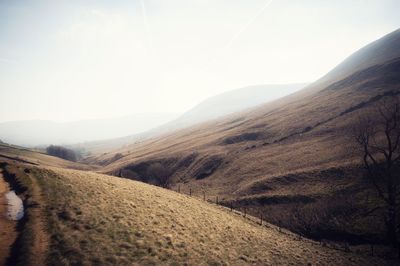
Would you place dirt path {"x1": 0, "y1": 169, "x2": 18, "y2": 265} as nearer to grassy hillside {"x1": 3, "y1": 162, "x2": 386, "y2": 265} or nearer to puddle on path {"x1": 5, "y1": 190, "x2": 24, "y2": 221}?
puddle on path {"x1": 5, "y1": 190, "x2": 24, "y2": 221}

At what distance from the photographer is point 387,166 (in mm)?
36469

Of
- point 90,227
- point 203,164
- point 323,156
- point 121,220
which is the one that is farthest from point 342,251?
point 203,164

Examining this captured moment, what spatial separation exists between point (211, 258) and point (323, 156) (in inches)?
1720

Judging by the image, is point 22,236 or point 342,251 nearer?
point 22,236

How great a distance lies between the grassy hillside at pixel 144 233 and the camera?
778 inches

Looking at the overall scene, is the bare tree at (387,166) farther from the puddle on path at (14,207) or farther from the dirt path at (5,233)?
the puddle on path at (14,207)

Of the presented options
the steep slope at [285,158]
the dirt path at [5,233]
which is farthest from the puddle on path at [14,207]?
the steep slope at [285,158]

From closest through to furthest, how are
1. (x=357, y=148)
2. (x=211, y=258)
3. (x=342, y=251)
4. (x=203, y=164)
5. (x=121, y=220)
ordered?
1. (x=211, y=258)
2. (x=121, y=220)
3. (x=342, y=251)
4. (x=357, y=148)
5. (x=203, y=164)

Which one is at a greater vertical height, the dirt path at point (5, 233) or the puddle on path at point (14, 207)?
the puddle on path at point (14, 207)

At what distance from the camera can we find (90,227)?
2217 cm

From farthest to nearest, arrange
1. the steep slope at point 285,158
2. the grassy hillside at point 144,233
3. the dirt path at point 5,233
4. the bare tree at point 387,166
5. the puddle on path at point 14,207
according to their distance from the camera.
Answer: the steep slope at point 285,158
the bare tree at point 387,166
the puddle on path at point 14,207
the grassy hillside at point 144,233
the dirt path at point 5,233

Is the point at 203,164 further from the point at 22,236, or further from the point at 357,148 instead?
the point at 22,236

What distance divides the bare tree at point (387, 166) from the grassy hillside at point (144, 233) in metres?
6.35

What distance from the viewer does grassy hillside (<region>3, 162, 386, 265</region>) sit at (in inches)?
778
